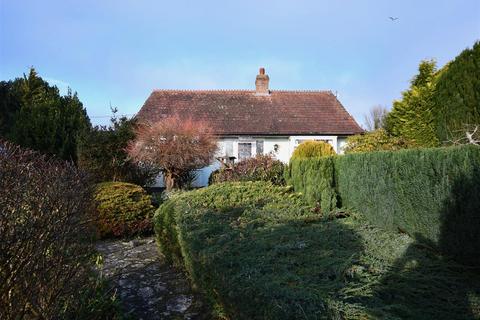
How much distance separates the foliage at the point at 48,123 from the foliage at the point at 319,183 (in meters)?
8.14

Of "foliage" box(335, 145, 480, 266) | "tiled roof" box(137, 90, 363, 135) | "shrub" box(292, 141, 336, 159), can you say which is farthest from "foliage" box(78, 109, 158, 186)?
"foliage" box(335, 145, 480, 266)

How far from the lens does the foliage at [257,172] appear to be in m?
10.9

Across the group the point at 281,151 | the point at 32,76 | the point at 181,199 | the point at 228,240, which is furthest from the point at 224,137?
the point at 228,240

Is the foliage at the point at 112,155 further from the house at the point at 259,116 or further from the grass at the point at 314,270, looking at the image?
the grass at the point at 314,270

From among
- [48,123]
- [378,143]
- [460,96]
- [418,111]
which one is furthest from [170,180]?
[460,96]

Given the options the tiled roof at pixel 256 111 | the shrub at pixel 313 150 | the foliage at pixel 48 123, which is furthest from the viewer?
the tiled roof at pixel 256 111

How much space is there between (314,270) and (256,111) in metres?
17.2

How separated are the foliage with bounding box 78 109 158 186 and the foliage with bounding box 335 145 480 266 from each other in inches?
332

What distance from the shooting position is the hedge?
3.90m

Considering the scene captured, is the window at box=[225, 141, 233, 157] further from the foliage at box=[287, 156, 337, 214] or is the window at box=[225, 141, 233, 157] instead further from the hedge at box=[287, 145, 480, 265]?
the hedge at box=[287, 145, 480, 265]

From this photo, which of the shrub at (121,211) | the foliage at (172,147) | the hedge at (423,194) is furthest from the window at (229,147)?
the hedge at (423,194)

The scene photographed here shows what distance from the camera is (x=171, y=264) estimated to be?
6.66 meters

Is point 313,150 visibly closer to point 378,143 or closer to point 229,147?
point 378,143

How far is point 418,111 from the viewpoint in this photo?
11344 millimetres
